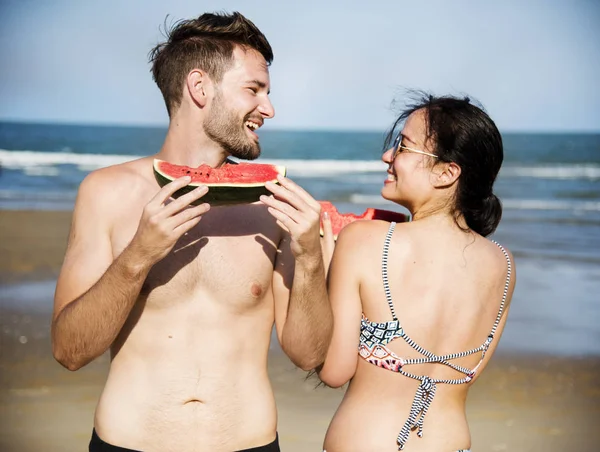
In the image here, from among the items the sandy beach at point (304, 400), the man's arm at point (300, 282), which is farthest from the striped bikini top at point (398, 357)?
the sandy beach at point (304, 400)

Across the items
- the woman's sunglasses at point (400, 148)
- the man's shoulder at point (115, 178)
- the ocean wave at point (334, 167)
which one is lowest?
the ocean wave at point (334, 167)

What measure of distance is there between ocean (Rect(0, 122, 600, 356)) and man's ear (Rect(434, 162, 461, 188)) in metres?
6.40

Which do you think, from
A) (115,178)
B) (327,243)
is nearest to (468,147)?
(327,243)

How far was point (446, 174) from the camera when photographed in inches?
143

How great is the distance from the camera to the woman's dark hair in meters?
3.61

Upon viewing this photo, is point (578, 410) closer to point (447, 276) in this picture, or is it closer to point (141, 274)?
point (447, 276)

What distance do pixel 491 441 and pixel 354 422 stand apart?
4268mm

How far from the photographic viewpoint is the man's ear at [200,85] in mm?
3902

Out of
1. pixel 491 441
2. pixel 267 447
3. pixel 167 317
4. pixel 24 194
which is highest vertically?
pixel 167 317

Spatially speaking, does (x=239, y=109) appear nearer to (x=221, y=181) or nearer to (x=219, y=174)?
(x=219, y=174)

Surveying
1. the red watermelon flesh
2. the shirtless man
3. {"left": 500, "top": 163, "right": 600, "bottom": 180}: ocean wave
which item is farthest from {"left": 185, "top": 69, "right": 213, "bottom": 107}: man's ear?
{"left": 500, "top": 163, "right": 600, "bottom": 180}: ocean wave

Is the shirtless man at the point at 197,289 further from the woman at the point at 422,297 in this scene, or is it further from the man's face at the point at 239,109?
the woman at the point at 422,297

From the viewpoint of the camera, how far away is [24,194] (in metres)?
21.7

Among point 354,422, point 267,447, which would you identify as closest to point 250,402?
point 267,447
